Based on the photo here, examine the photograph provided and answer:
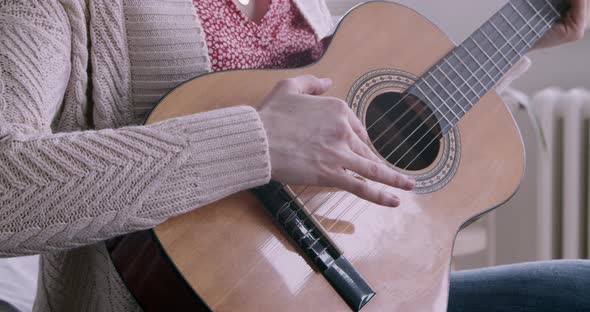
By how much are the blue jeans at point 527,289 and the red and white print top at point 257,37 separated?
1.48ft

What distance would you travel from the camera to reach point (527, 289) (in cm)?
97

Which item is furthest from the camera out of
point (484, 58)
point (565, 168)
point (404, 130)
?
point (565, 168)

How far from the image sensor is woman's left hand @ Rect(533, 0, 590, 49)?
1086mm

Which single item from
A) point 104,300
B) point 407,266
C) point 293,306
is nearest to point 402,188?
point 407,266

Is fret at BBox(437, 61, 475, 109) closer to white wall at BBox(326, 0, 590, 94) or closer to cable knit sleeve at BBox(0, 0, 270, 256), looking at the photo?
cable knit sleeve at BBox(0, 0, 270, 256)

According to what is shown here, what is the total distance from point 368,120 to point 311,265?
250mm

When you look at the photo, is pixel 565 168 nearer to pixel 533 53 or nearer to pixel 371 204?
pixel 533 53

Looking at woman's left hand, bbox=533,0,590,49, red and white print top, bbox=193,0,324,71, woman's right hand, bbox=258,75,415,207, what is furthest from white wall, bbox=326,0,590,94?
woman's right hand, bbox=258,75,415,207

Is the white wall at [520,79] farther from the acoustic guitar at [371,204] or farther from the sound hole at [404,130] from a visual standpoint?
the sound hole at [404,130]

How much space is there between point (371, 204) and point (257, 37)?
30 centimetres

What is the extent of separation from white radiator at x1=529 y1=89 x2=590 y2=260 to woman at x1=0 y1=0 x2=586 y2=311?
3.85 ft

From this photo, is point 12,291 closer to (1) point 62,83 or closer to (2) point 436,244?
(1) point 62,83

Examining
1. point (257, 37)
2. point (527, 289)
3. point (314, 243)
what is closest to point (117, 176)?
point (314, 243)

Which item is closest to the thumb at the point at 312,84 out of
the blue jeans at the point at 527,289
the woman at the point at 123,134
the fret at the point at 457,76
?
the woman at the point at 123,134
